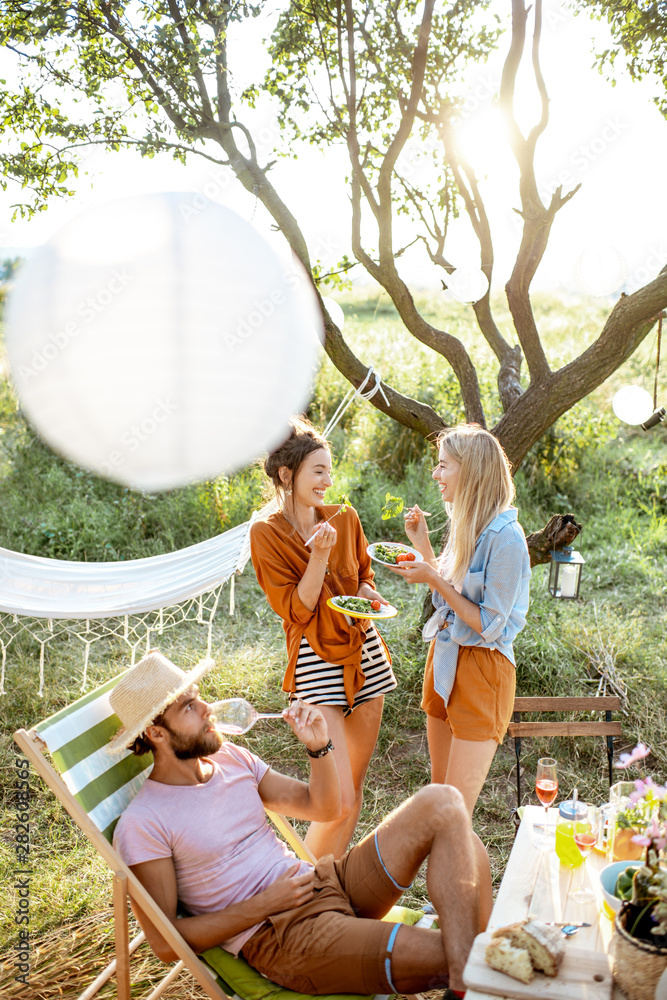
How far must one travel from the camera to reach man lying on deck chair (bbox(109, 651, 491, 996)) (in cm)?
160

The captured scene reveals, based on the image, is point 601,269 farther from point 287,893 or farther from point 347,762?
point 287,893

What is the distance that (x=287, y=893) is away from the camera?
1.70 meters

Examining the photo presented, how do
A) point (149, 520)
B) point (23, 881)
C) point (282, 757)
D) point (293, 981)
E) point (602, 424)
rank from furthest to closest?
1. point (602, 424)
2. point (149, 520)
3. point (282, 757)
4. point (23, 881)
5. point (293, 981)

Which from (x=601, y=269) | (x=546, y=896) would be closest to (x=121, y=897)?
(x=546, y=896)

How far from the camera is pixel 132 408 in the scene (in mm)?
9141

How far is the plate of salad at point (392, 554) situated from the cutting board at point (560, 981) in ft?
3.48

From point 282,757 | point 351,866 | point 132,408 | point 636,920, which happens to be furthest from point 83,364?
point 636,920

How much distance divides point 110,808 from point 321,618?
30.7 inches

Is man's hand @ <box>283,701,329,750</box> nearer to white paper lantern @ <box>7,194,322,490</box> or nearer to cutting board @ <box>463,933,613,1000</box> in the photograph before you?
cutting board @ <box>463,933,613,1000</box>

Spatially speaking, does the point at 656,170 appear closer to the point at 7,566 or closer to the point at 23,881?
the point at 7,566

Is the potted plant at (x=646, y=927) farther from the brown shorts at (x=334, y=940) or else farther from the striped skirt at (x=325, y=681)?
the striped skirt at (x=325, y=681)

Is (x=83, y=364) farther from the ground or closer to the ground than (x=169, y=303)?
closer to the ground

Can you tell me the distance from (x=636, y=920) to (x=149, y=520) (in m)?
4.98

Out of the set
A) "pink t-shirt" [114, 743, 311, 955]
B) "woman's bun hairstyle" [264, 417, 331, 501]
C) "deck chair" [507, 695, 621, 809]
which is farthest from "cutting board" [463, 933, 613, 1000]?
"woman's bun hairstyle" [264, 417, 331, 501]
